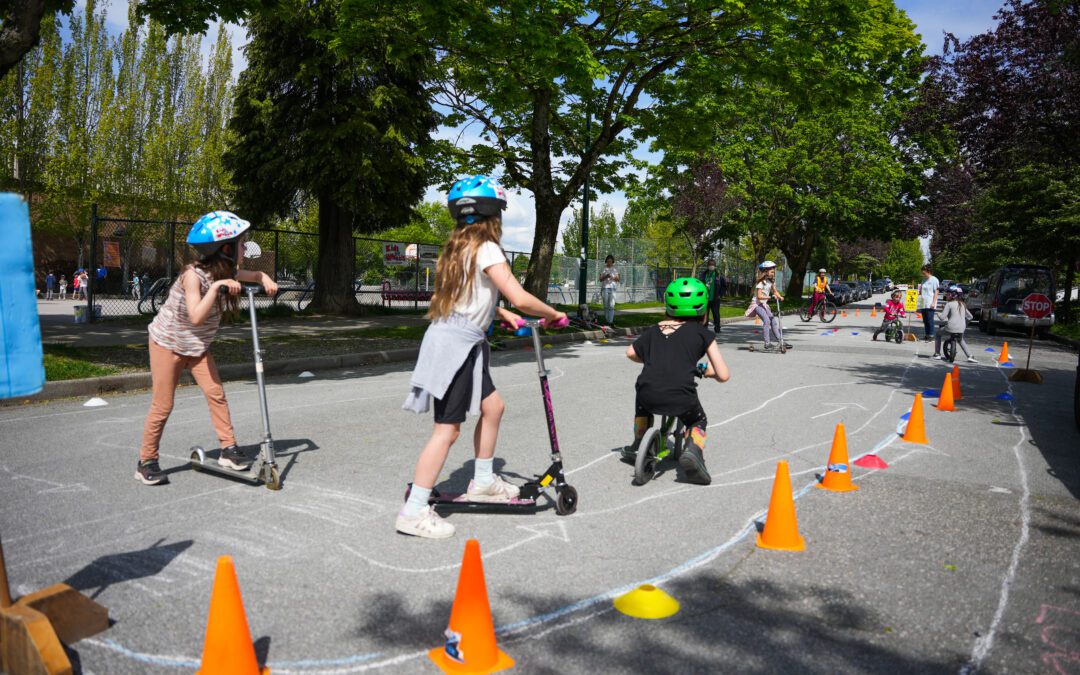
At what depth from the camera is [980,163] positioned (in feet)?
80.8

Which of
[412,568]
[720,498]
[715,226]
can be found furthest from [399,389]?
[715,226]

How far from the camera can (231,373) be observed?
10562 millimetres

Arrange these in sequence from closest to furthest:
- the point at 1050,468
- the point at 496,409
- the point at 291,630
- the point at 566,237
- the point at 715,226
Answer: the point at 291,630 → the point at 496,409 → the point at 1050,468 → the point at 715,226 → the point at 566,237

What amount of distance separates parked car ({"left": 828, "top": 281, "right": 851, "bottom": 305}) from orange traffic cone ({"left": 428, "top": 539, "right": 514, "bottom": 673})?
169 ft

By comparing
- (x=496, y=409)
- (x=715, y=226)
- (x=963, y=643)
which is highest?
(x=715, y=226)

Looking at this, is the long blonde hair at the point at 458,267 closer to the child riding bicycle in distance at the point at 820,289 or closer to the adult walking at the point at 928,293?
the adult walking at the point at 928,293

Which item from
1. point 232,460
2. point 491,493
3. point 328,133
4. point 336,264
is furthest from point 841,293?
point 232,460

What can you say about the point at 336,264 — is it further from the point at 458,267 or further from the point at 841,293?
the point at 841,293

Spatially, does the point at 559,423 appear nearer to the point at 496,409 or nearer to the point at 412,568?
the point at 496,409

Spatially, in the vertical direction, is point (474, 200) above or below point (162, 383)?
above

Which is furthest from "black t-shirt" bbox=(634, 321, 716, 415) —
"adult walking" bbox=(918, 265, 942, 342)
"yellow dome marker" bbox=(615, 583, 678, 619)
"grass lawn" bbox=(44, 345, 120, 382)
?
"adult walking" bbox=(918, 265, 942, 342)

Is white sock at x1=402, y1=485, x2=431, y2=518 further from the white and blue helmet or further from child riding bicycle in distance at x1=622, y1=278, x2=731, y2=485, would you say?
the white and blue helmet

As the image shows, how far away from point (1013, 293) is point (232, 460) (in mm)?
27602

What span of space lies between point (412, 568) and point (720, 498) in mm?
2411
